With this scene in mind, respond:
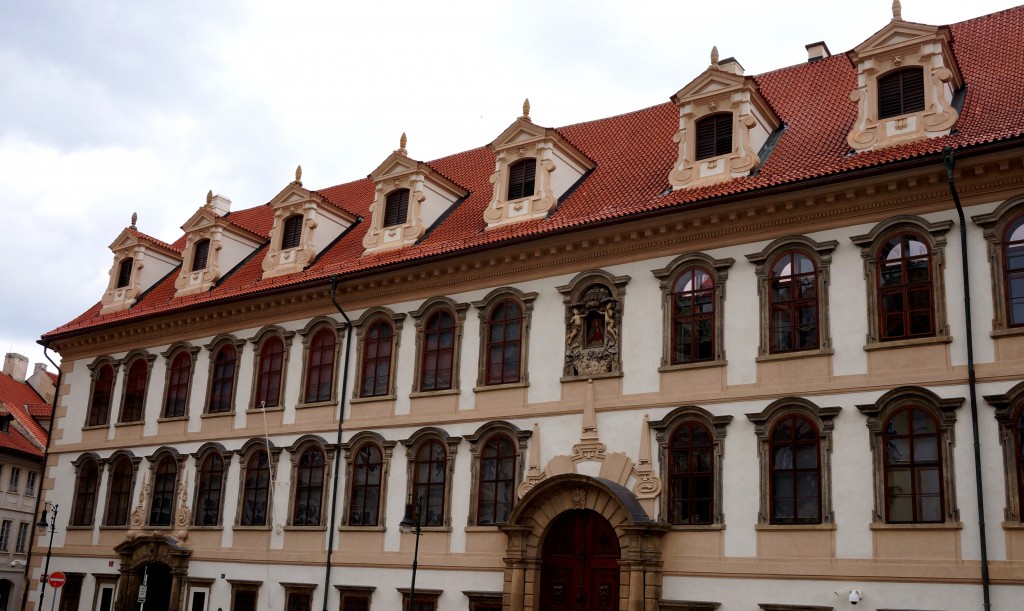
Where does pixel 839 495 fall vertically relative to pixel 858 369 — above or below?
below

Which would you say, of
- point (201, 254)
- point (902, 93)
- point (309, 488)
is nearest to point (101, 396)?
point (201, 254)

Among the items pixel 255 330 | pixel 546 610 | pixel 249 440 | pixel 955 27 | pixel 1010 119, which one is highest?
pixel 955 27

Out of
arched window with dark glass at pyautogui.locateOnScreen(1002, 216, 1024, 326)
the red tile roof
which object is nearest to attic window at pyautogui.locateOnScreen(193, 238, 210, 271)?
the red tile roof

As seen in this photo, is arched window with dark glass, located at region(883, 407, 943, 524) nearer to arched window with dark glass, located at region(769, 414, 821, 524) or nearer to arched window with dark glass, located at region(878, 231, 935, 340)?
arched window with dark glass, located at region(769, 414, 821, 524)

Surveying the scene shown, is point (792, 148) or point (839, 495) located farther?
point (792, 148)

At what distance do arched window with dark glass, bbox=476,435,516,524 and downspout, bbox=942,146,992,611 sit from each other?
9.77 meters

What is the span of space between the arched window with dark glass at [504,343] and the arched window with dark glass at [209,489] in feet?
30.1

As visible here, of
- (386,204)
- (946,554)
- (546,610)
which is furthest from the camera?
(386,204)

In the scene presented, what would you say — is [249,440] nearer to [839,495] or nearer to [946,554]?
[839,495]

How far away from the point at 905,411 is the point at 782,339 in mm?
2814

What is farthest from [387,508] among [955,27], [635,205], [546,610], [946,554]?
[955,27]

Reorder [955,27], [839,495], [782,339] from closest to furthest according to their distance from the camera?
1. [839,495]
2. [782,339]
3. [955,27]

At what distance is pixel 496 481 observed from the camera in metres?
24.9

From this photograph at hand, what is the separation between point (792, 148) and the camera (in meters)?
23.6
